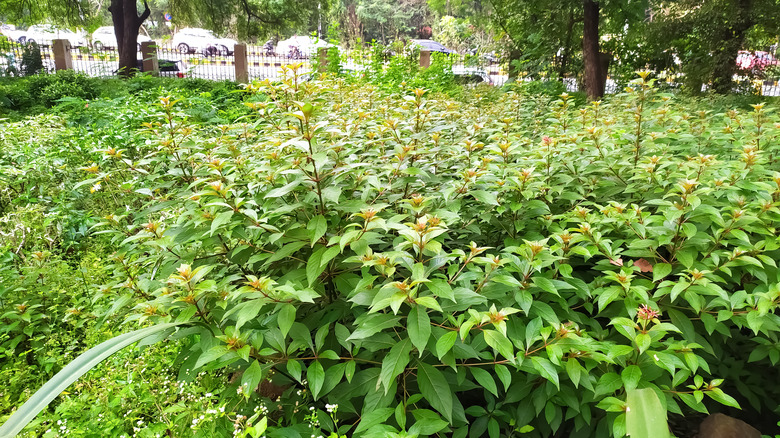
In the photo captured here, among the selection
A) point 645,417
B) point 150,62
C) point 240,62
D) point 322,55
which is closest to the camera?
point 645,417

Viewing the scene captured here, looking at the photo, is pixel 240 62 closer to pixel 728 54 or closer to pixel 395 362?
pixel 728 54

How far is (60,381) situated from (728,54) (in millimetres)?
12490

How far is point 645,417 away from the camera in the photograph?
1.16 metres

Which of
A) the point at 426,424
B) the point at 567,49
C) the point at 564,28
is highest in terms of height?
the point at 564,28

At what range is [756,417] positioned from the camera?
2.18m

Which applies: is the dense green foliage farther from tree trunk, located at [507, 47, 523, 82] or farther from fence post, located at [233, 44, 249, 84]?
fence post, located at [233, 44, 249, 84]

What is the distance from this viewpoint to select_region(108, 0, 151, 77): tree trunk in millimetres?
13695

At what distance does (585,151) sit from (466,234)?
105cm

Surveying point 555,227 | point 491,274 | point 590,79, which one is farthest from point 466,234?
point 590,79

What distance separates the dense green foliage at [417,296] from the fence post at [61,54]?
15.6 m

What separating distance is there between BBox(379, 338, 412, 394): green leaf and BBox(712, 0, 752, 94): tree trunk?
11064 mm

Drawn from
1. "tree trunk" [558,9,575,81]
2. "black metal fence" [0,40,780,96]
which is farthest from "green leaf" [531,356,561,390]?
"tree trunk" [558,9,575,81]

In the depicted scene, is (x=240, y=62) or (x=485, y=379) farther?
(x=240, y=62)

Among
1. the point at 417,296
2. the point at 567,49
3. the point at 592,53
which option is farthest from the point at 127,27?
the point at 417,296
